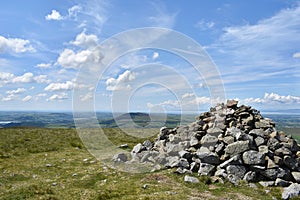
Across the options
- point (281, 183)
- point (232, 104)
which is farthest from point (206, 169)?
point (232, 104)

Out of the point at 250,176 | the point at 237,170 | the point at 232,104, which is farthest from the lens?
the point at 232,104

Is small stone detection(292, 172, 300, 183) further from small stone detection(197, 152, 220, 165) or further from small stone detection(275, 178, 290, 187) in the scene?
small stone detection(197, 152, 220, 165)

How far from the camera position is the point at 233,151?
74.7ft

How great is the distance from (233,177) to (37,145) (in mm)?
28166

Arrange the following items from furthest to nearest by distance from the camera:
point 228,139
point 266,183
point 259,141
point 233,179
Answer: point 228,139, point 259,141, point 233,179, point 266,183

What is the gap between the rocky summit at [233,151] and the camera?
21.2 meters

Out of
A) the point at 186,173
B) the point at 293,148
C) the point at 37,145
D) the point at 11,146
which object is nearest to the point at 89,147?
the point at 37,145

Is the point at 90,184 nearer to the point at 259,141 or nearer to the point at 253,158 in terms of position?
the point at 253,158

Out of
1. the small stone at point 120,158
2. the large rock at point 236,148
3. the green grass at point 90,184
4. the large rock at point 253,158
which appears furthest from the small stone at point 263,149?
the small stone at point 120,158

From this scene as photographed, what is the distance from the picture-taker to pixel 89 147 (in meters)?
38.4

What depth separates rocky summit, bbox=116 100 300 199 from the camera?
69.6 ft

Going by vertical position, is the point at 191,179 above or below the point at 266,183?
above

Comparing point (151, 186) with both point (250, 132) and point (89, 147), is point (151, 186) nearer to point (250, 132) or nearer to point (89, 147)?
point (250, 132)

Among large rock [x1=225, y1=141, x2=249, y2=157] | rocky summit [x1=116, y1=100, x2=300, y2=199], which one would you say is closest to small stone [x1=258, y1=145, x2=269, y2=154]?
rocky summit [x1=116, y1=100, x2=300, y2=199]
